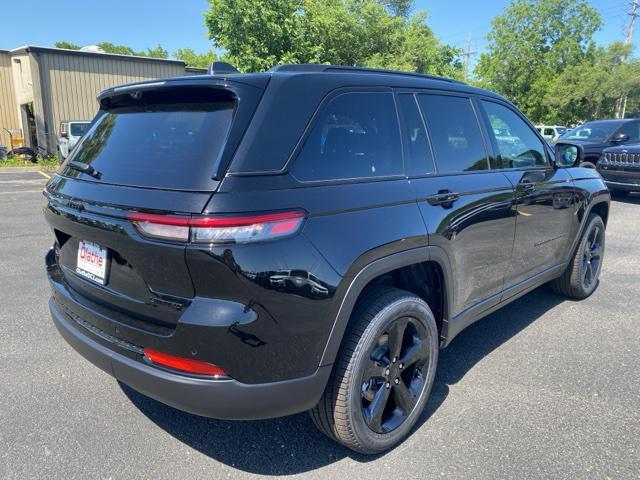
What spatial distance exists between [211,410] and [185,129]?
1215 mm

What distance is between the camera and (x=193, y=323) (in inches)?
74.6

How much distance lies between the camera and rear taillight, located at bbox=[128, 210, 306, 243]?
6.08 ft

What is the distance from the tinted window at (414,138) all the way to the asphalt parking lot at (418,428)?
144 cm

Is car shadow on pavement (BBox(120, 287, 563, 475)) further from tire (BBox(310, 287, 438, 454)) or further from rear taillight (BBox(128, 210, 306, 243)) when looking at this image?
rear taillight (BBox(128, 210, 306, 243))

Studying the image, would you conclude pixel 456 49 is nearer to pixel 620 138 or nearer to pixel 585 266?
pixel 620 138

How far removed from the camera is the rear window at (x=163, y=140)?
6.61ft

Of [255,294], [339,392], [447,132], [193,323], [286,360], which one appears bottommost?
[339,392]

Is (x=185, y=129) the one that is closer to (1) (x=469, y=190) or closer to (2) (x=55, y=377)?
(1) (x=469, y=190)

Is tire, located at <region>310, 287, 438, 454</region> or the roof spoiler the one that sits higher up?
the roof spoiler

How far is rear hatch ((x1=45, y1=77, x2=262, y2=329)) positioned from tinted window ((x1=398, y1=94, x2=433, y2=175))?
3.23ft

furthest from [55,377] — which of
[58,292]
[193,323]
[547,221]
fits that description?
[547,221]

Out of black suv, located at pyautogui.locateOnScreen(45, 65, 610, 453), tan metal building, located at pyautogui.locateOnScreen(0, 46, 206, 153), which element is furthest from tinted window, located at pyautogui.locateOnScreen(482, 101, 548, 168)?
tan metal building, located at pyautogui.locateOnScreen(0, 46, 206, 153)

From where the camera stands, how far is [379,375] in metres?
2.45

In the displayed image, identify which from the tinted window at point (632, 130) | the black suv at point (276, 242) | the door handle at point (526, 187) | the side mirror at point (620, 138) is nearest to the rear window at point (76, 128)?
the side mirror at point (620, 138)
